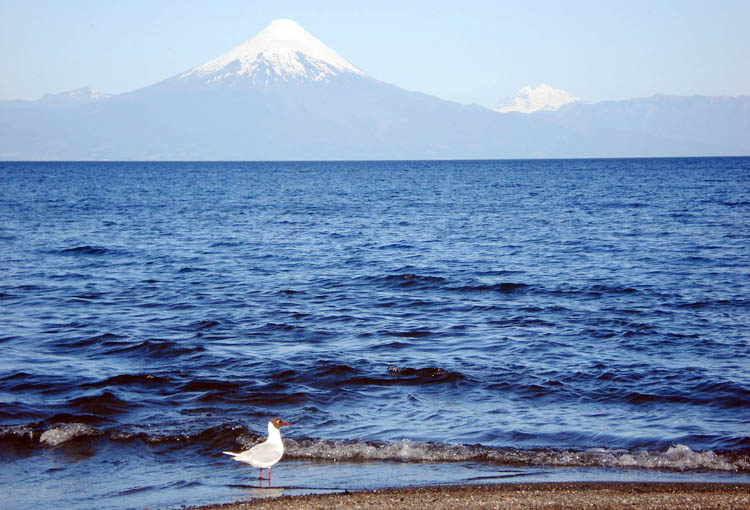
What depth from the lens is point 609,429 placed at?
10.5 metres

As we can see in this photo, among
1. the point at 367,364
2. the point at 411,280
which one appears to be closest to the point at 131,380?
the point at 367,364

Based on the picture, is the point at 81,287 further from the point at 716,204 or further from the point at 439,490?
the point at 716,204

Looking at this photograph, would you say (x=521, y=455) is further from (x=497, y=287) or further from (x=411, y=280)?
(x=411, y=280)

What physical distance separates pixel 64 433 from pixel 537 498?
6.30 meters

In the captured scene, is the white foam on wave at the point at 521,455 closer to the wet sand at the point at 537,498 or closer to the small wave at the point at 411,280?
the wet sand at the point at 537,498

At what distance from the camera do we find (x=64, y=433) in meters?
10.6

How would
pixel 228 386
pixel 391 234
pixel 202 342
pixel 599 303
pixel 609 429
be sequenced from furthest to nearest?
pixel 391 234 < pixel 599 303 < pixel 202 342 < pixel 228 386 < pixel 609 429

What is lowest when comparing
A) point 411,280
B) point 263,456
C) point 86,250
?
point 86,250

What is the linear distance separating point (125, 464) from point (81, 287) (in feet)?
45.1

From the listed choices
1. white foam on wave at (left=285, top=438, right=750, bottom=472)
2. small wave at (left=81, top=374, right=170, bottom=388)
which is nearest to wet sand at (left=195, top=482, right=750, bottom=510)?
white foam on wave at (left=285, top=438, right=750, bottom=472)

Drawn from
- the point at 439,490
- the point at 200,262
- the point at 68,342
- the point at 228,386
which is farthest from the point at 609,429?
the point at 200,262

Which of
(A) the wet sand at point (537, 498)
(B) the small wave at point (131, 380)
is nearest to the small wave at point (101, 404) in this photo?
(B) the small wave at point (131, 380)

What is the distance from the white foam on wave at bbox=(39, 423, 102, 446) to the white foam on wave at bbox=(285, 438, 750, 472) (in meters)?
2.75

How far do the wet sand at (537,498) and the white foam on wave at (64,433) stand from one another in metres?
3.43
